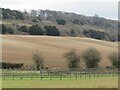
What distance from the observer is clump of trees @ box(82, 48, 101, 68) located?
7280 centimetres

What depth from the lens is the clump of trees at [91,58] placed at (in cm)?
7280

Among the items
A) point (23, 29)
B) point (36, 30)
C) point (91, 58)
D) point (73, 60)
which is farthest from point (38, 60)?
point (23, 29)

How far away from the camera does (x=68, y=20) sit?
7077 inches

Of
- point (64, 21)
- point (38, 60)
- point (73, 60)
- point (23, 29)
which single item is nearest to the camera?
point (73, 60)

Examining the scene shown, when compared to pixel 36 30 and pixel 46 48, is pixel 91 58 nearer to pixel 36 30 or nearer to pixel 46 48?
pixel 46 48

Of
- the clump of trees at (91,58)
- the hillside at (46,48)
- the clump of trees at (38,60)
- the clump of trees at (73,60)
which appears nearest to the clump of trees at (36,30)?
the hillside at (46,48)

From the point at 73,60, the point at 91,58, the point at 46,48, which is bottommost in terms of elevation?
the point at 73,60

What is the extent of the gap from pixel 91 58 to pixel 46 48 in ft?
58.8

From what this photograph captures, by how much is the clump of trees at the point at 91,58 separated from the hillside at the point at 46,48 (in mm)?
1845

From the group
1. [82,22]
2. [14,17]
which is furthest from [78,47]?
[82,22]

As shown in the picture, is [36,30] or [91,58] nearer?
[91,58]

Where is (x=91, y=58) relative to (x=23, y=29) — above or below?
below

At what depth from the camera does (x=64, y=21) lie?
172 m

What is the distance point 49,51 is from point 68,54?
9.70 meters
